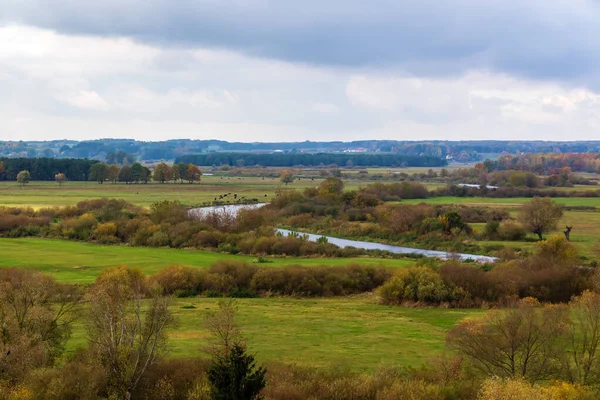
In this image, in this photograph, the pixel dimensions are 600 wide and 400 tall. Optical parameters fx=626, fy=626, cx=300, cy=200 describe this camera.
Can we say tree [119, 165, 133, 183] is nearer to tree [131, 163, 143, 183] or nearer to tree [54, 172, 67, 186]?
tree [131, 163, 143, 183]

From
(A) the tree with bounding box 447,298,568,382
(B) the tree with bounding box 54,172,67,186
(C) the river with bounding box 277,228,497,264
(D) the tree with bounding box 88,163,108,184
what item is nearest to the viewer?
(A) the tree with bounding box 447,298,568,382

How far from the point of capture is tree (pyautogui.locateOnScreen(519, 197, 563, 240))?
78.5 metres

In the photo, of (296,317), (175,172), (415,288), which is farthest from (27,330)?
(175,172)

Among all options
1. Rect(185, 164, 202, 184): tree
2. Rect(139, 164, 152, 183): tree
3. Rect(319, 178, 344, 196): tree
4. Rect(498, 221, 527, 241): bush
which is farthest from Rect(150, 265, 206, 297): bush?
Rect(185, 164, 202, 184): tree

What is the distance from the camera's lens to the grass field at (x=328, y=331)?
3347 centimetres

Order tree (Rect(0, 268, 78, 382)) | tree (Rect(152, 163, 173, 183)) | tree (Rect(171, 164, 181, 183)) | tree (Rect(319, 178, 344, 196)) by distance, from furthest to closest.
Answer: tree (Rect(171, 164, 181, 183)) < tree (Rect(152, 163, 173, 183)) < tree (Rect(319, 178, 344, 196)) < tree (Rect(0, 268, 78, 382))

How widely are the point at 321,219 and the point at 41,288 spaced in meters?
72.3

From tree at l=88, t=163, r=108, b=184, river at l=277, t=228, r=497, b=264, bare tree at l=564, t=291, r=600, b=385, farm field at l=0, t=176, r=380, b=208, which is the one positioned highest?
tree at l=88, t=163, r=108, b=184

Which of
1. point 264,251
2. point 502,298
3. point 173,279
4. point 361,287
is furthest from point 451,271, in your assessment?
point 264,251

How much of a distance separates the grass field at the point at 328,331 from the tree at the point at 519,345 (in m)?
4.83

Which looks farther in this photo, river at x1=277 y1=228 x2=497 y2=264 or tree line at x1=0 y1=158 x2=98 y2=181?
tree line at x1=0 y1=158 x2=98 y2=181

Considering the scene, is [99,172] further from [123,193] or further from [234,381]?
[234,381]

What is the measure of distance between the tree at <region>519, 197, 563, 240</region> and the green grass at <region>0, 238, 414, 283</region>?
22.2 m

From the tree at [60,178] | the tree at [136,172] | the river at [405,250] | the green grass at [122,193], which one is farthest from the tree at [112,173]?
the river at [405,250]
